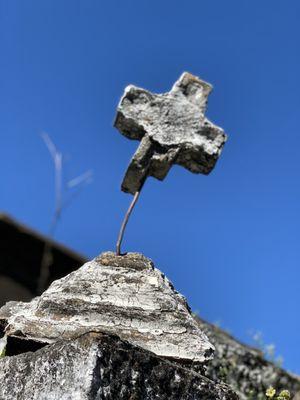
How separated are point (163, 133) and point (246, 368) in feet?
11.2

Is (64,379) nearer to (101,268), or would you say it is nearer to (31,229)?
(101,268)

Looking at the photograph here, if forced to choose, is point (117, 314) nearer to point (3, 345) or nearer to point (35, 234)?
point (3, 345)

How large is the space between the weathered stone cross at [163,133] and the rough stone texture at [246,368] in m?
2.86

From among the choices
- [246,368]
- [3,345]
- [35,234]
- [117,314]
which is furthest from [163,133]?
[35,234]

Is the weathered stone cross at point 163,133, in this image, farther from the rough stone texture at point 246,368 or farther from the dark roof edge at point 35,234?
the dark roof edge at point 35,234

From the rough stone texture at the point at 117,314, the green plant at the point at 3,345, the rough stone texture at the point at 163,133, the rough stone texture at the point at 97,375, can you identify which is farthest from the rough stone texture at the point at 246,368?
the rough stone texture at the point at 97,375

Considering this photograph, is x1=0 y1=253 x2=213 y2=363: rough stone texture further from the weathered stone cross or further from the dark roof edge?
the dark roof edge

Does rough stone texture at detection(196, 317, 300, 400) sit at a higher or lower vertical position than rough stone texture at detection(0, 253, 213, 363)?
higher

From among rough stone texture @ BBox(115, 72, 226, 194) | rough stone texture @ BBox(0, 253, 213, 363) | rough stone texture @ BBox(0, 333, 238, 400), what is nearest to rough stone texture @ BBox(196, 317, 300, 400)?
rough stone texture @ BBox(115, 72, 226, 194)

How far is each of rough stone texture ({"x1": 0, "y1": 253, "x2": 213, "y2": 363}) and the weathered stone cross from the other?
Result: 64 centimetres

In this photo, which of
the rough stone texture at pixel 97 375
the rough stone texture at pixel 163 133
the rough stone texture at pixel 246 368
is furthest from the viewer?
the rough stone texture at pixel 246 368

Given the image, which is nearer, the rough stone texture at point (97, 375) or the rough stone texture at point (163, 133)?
the rough stone texture at point (97, 375)

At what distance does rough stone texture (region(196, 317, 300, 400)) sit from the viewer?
19.7ft

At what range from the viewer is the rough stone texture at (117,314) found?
2.58 m
